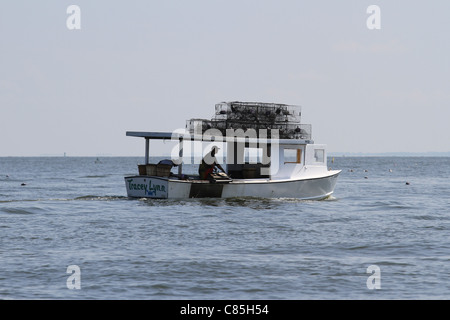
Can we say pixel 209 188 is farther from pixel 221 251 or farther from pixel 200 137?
pixel 221 251

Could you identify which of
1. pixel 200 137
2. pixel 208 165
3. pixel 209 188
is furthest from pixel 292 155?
pixel 209 188

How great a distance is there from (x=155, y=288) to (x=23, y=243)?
20.7 ft

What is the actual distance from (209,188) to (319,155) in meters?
5.99

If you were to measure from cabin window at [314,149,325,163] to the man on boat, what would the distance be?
16.5 ft

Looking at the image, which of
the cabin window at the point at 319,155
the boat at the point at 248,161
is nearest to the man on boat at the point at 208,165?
the boat at the point at 248,161

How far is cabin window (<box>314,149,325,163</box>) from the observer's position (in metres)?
30.2

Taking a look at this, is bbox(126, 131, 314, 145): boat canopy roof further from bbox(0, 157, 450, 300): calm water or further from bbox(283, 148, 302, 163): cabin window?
bbox(0, 157, 450, 300): calm water

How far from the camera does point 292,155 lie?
2942cm

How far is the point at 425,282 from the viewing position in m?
13.3

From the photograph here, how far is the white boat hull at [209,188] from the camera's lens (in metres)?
26.6

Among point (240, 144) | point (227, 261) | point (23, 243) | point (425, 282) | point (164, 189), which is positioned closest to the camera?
point (425, 282)

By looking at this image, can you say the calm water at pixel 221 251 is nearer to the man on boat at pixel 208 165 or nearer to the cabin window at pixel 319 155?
the man on boat at pixel 208 165
